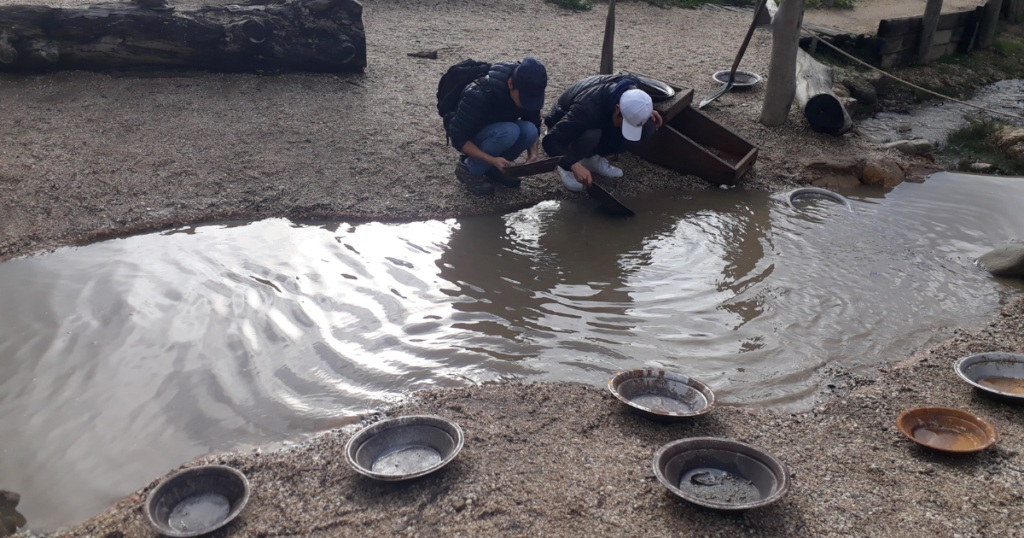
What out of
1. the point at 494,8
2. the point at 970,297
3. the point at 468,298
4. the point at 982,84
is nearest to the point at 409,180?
the point at 468,298

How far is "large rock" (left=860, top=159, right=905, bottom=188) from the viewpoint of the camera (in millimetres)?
5949

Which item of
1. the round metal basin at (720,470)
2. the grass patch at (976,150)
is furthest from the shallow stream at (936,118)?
the round metal basin at (720,470)

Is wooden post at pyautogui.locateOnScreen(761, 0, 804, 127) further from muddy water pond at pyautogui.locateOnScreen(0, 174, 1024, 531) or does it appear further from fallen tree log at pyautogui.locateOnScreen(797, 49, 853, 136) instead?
muddy water pond at pyautogui.locateOnScreen(0, 174, 1024, 531)

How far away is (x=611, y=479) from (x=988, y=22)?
494 inches

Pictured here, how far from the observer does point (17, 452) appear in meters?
2.70

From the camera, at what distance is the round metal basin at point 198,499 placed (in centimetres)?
228

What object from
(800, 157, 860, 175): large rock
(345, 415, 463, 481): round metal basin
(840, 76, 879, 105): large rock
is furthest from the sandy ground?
(345, 415, 463, 481): round metal basin

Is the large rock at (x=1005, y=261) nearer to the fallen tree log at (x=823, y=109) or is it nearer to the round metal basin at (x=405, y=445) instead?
the fallen tree log at (x=823, y=109)

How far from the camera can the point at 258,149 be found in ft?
18.4

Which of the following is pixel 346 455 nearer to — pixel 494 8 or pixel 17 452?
pixel 17 452

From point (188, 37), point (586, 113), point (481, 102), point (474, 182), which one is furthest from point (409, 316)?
point (188, 37)

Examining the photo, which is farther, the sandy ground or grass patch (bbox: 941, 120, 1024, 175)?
the sandy ground

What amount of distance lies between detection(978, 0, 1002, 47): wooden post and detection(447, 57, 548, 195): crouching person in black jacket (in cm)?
1007

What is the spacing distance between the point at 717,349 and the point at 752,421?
63 cm
